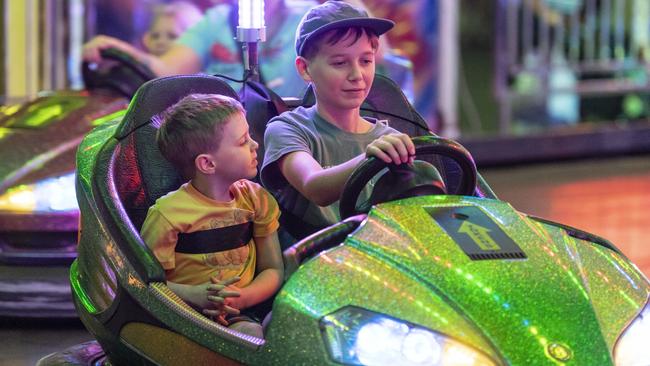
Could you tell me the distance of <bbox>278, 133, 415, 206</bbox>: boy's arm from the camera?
2.57 meters

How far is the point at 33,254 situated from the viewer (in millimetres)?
3959

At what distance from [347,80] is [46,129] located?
1780mm

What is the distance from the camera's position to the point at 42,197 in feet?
13.3

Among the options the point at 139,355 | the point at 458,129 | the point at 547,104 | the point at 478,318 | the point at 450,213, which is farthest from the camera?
the point at 547,104

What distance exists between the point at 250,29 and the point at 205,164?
68 cm

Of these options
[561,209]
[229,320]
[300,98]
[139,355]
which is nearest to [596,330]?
[229,320]

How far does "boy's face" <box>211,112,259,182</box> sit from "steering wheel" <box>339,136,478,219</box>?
0.21 metres

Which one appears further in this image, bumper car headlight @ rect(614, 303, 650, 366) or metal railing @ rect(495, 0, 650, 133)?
metal railing @ rect(495, 0, 650, 133)

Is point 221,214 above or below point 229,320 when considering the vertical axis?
above

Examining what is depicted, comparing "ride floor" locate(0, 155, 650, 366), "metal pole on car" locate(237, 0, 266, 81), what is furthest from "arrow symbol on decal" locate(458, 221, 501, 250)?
"ride floor" locate(0, 155, 650, 366)

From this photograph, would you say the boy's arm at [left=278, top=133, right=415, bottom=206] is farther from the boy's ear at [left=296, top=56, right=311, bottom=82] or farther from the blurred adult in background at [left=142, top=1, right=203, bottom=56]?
the blurred adult in background at [left=142, top=1, right=203, bottom=56]

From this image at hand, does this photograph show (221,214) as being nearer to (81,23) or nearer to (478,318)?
(478,318)

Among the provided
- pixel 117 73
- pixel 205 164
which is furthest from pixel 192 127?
pixel 117 73

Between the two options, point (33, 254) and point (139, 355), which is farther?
point (33, 254)
